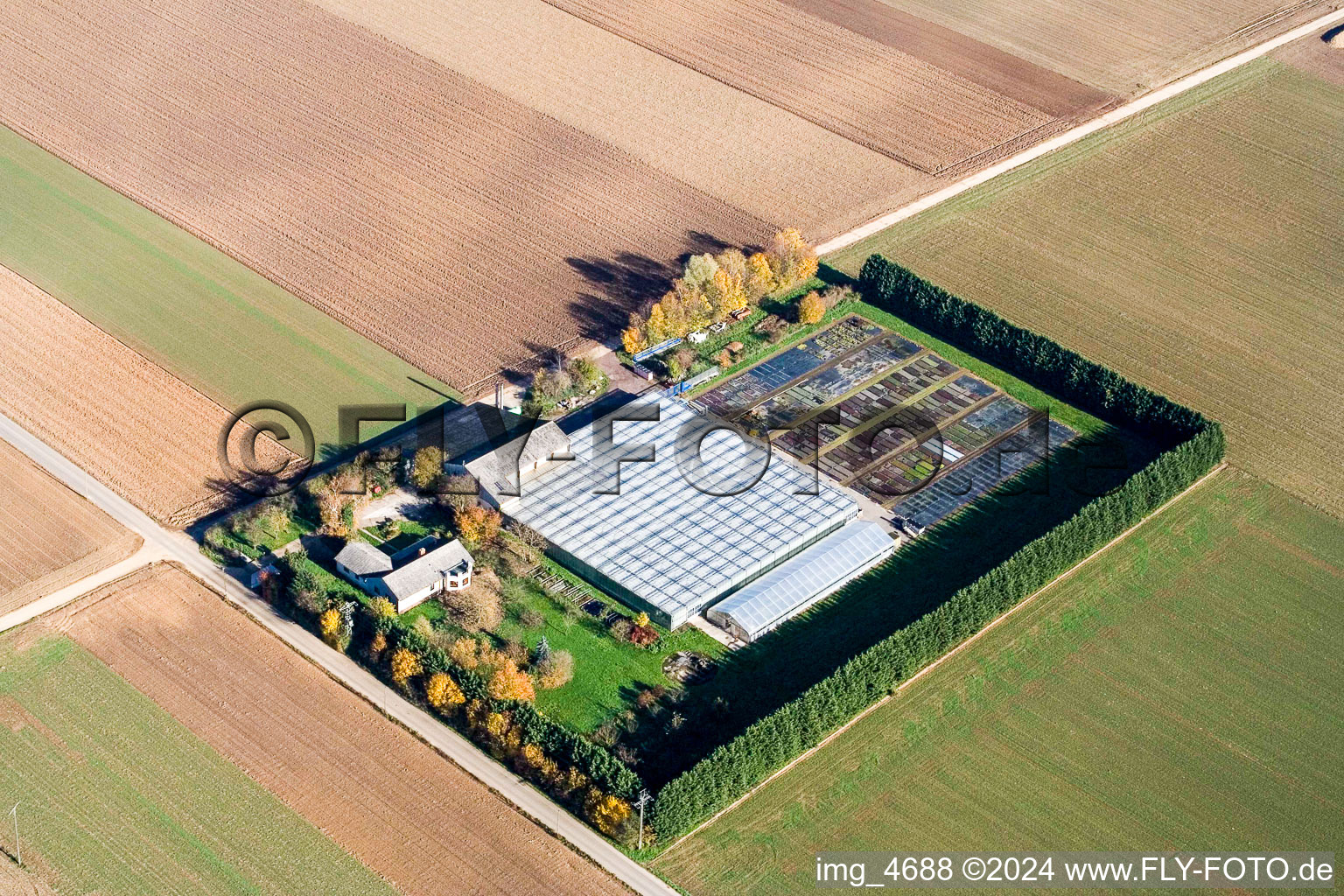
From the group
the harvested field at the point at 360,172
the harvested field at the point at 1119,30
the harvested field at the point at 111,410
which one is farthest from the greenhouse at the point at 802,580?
the harvested field at the point at 1119,30

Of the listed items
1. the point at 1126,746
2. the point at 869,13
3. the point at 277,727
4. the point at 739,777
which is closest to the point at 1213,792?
the point at 1126,746

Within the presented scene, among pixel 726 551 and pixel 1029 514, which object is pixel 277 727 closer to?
pixel 726 551

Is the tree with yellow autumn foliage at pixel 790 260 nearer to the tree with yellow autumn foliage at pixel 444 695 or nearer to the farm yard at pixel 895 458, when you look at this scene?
the farm yard at pixel 895 458

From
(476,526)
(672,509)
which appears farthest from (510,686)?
(672,509)

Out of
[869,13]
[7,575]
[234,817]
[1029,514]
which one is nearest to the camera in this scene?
[234,817]

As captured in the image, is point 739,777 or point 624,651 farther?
point 624,651

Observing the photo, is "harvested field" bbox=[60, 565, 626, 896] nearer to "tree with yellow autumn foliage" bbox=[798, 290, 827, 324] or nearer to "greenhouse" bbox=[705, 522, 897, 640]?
"greenhouse" bbox=[705, 522, 897, 640]

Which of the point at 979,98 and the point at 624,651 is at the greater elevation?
the point at 979,98
